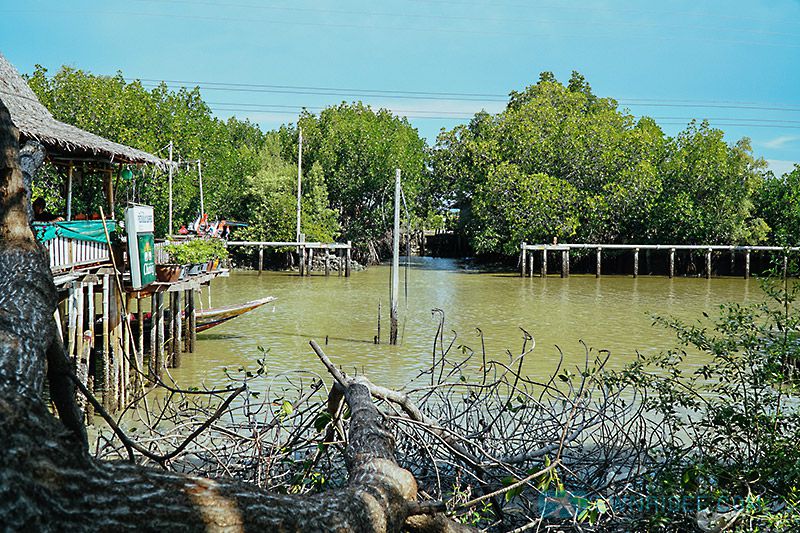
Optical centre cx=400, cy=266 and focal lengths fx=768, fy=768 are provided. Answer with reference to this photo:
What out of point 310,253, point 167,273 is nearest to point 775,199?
point 310,253

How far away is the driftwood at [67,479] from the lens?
4.82ft

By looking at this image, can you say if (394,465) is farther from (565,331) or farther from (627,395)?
(565,331)

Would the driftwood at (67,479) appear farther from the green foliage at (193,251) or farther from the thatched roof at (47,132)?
the green foliage at (193,251)

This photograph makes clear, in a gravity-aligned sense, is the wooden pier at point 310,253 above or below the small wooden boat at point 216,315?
above

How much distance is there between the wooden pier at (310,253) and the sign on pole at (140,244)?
21.8m

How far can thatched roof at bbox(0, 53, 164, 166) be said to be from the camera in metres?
9.39

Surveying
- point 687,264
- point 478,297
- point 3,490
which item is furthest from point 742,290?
point 3,490

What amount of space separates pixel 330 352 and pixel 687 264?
2668 centimetres

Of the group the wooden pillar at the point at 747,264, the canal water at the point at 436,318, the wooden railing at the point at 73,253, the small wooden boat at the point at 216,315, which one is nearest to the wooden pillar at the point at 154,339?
the canal water at the point at 436,318

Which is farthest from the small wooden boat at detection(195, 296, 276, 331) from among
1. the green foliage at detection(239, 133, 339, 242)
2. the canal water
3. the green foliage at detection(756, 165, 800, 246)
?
the green foliage at detection(756, 165, 800, 246)

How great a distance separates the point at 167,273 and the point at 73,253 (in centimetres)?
241

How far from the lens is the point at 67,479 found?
4.99 feet

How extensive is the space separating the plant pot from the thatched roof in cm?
169

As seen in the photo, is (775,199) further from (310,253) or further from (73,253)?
(73,253)
